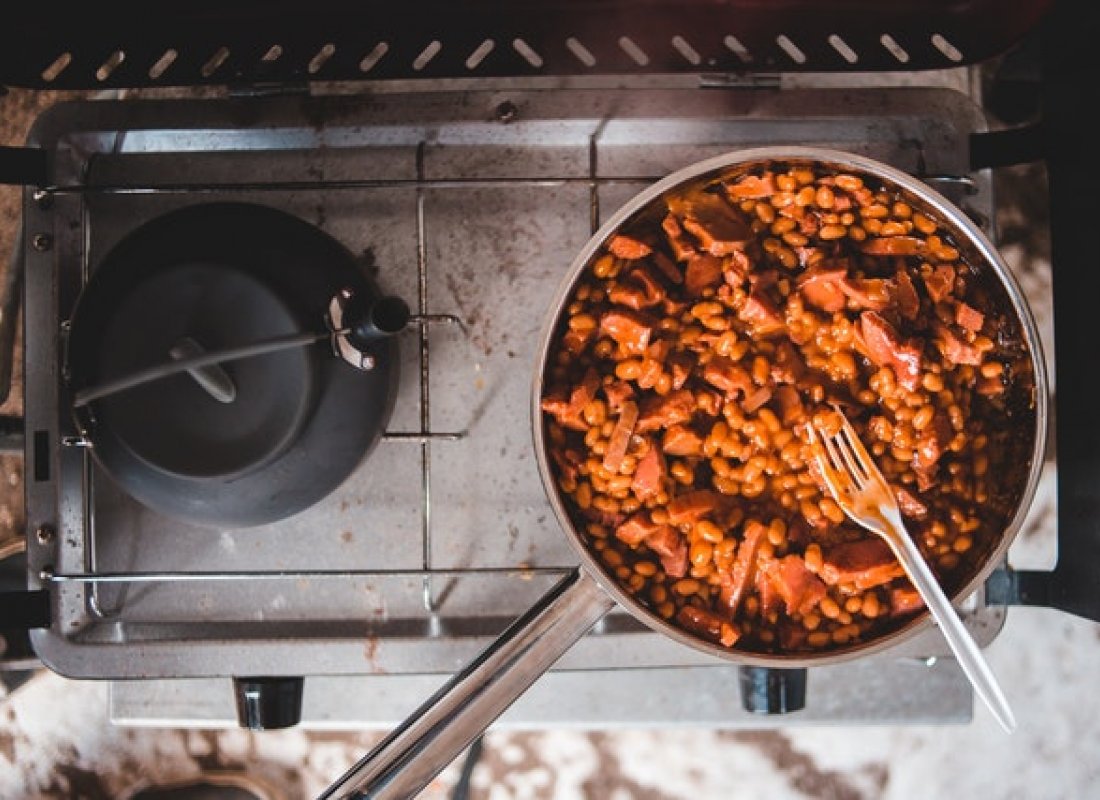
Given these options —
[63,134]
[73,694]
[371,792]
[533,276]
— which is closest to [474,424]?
[533,276]

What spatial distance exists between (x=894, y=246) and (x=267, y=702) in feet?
2.44

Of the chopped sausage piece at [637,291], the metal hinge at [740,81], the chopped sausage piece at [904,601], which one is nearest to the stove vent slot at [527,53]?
the metal hinge at [740,81]

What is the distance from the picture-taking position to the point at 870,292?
32.1 inches

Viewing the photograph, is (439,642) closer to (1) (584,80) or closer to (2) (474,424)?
(2) (474,424)

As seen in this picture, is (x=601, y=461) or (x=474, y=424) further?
(x=474, y=424)

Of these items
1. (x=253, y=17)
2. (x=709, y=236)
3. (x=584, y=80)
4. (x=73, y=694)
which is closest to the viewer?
(x=709, y=236)

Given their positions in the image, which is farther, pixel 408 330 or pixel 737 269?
pixel 408 330

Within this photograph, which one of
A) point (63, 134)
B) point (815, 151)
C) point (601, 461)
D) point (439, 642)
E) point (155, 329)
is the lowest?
point (439, 642)

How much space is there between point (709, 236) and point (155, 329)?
482 millimetres

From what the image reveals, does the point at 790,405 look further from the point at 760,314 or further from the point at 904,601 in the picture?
the point at 904,601

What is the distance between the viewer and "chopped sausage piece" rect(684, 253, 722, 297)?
0.84m

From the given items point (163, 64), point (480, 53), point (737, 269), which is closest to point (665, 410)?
point (737, 269)

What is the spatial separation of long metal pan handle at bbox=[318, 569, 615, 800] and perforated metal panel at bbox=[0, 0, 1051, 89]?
543mm

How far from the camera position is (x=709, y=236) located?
2.71ft
